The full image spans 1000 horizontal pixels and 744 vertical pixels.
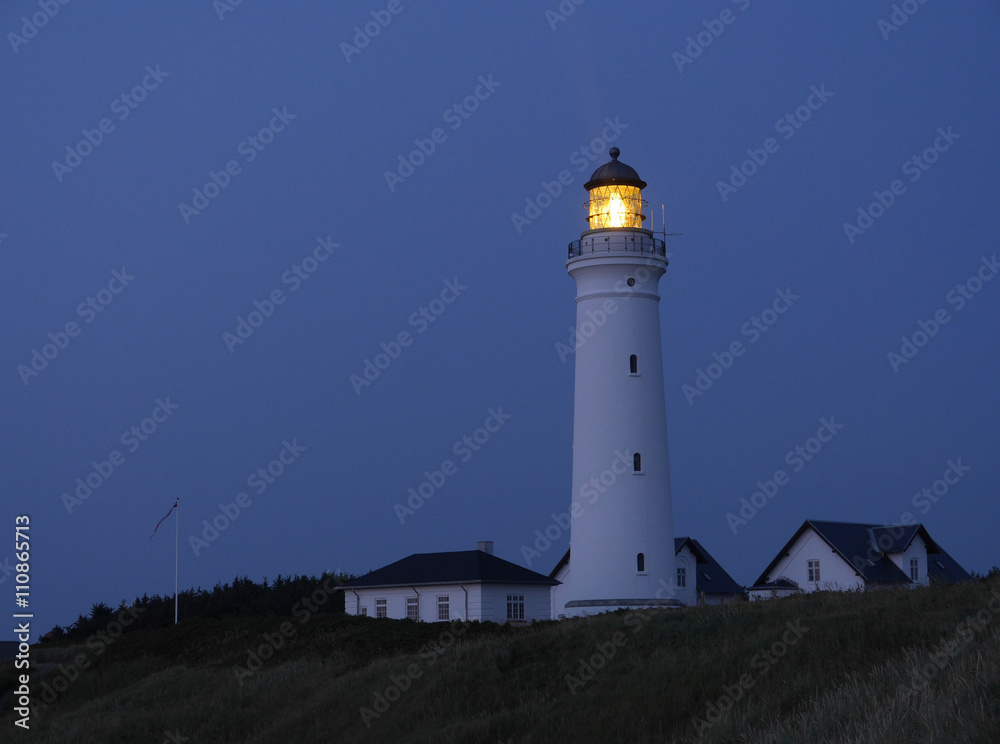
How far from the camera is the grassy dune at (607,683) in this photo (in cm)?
1201

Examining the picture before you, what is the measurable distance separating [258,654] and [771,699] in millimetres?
16949

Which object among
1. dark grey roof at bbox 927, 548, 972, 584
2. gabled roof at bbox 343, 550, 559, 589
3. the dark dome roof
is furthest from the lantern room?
dark grey roof at bbox 927, 548, 972, 584

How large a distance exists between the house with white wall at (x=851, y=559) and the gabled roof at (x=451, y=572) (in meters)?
9.46

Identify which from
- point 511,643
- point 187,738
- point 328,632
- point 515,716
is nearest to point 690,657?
point 515,716

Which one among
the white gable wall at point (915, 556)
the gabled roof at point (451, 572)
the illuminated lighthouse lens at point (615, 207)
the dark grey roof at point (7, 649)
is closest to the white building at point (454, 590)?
the gabled roof at point (451, 572)

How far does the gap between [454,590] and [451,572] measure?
74 centimetres

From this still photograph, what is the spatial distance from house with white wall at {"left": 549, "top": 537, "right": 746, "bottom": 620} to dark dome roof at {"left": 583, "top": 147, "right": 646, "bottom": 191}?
44.2 feet

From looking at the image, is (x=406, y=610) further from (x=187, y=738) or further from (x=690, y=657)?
(x=690, y=657)

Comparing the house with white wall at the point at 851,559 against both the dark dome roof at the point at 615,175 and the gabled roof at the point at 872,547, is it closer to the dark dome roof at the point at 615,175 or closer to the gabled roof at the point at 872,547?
the gabled roof at the point at 872,547

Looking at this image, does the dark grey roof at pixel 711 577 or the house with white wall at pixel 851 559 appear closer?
the house with white wall at pixel 851 559

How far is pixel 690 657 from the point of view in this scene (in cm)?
1864

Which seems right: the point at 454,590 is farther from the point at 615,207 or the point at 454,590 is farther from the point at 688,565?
the point at 615,207

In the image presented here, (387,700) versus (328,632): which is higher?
(328,632)

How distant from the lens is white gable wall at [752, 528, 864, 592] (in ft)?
146
